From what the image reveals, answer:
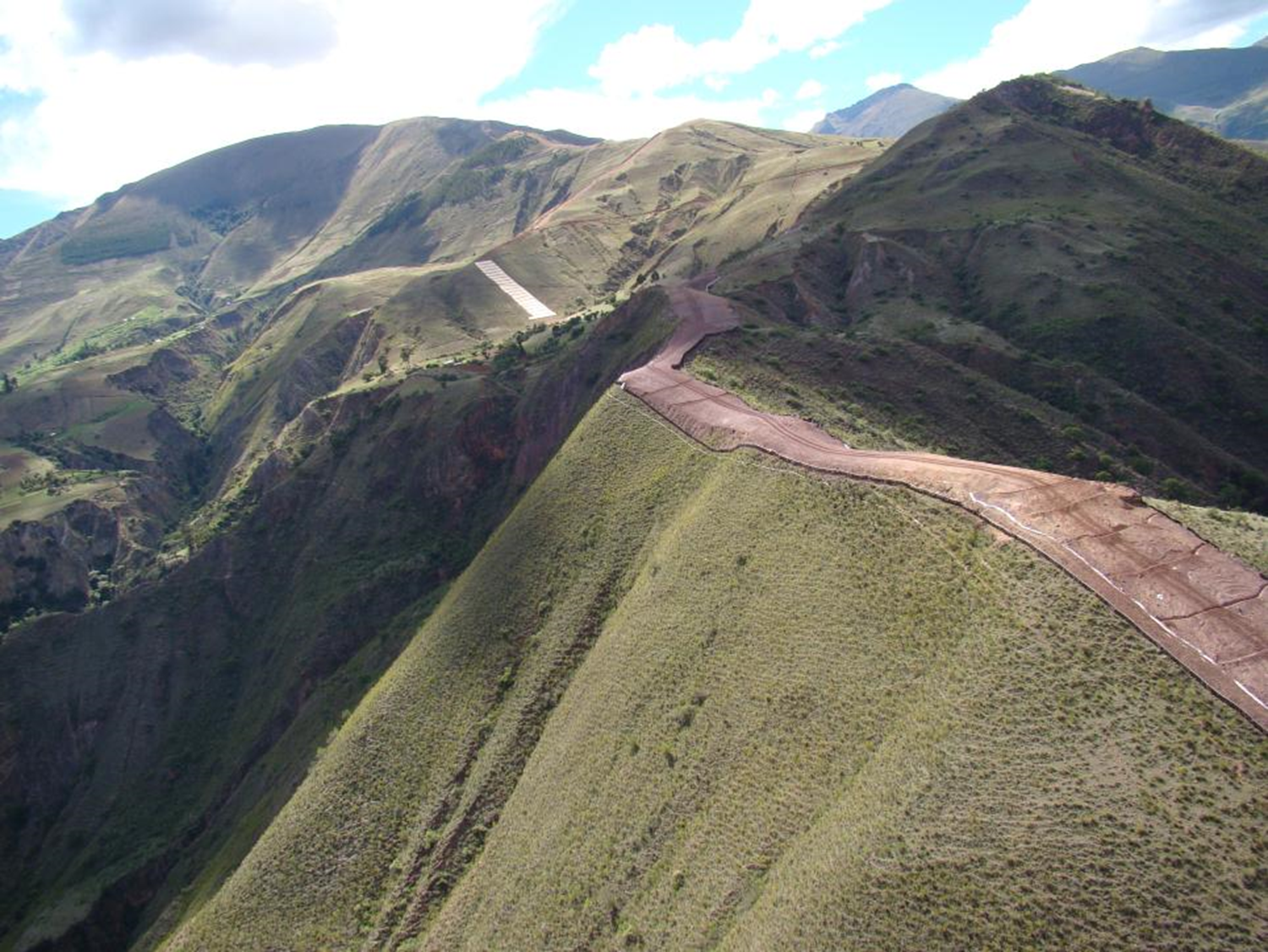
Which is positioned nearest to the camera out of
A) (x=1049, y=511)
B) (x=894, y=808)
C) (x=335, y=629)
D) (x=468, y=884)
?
(x=894, y=808)

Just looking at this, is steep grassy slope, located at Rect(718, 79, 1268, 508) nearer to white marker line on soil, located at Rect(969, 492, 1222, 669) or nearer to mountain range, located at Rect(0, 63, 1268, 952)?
mountain range, located at Rect(0, 63, 1268, 952)

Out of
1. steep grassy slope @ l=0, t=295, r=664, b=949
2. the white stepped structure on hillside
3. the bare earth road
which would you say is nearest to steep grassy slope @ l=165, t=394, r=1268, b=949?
the bare earth road

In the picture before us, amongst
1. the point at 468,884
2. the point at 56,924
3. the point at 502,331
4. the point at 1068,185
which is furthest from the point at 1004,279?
the point at 56,924

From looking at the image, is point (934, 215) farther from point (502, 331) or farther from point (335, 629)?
point (335, 629)

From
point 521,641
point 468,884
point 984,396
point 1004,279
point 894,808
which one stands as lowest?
point 468,884

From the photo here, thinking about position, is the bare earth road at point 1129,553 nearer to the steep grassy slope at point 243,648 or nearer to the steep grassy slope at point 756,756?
the steep grassy slope at point 756,756

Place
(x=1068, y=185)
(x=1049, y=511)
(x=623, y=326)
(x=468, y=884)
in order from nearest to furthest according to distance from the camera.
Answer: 1. (x=1049, y=511)
2. (x=468, y=884)
3. (x=623, y=326)
4. (x=1068, y=185)
